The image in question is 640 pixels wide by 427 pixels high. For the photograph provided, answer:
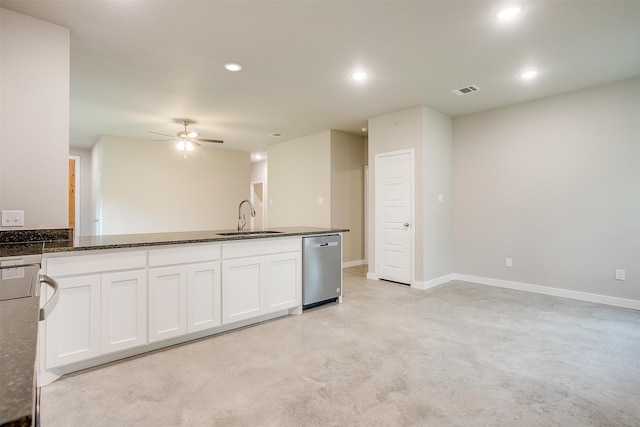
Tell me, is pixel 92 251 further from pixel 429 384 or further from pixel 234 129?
pixel 234 129

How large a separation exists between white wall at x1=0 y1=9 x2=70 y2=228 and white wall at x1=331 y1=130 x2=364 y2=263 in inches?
161

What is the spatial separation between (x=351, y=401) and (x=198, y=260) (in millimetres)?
1580

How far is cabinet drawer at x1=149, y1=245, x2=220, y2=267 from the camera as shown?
2.46 m

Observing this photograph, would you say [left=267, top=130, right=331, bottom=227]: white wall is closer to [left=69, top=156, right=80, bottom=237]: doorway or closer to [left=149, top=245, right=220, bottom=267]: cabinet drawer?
[left=149, top=245, right=220, bottom=267]: cabinet drawer

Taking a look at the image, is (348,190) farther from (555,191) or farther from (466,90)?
(555,191)

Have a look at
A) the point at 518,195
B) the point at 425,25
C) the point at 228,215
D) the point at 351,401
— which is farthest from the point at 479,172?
the point at 228,215

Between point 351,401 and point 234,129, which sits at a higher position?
point 234,129

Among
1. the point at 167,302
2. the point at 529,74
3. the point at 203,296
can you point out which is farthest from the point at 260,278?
the point at 529,74

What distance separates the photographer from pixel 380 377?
7.09 feet

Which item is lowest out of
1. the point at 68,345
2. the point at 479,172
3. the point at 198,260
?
the point at 68,345

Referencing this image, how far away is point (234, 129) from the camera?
19.8 ft

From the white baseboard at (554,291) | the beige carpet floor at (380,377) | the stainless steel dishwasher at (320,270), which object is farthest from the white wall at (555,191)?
the stainless steel dishwasher at (320,270)

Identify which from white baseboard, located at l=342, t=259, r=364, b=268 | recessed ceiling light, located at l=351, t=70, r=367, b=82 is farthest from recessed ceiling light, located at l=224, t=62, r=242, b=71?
white baseboard, located at l=342, t=259, r=364, b=268

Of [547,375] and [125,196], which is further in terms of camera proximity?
[125,196]
